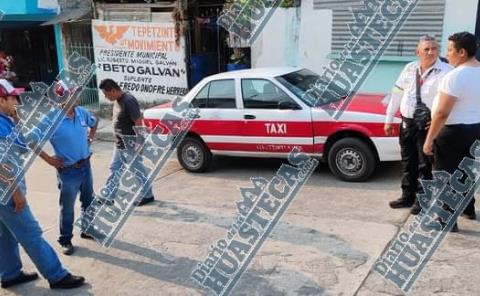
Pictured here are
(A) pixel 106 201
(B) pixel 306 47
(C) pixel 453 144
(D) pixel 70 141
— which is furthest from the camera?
(B) pixel 306 47

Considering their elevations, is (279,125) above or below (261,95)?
below

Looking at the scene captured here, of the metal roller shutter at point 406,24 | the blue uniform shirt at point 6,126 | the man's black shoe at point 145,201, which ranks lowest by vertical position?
the man's black shoe at point 145,201

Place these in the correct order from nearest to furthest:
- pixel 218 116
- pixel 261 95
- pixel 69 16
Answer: pixel 261 95
pixel 218 116
pixel 69 16

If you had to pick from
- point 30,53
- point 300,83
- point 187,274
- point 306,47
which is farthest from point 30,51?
point 187,274

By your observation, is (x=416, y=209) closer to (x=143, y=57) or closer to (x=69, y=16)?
(x=143, y=57)

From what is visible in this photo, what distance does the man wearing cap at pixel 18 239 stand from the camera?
3789 millimetres

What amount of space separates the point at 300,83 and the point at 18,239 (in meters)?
4.26

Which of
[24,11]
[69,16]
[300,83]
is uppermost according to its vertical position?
[24,11]

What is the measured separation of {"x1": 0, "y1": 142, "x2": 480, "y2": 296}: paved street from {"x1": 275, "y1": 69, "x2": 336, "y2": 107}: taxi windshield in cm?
109

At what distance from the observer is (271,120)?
22.1ft

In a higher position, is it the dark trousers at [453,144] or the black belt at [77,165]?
the dark trousers at [453,144]

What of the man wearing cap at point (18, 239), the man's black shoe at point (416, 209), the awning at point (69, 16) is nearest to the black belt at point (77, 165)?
the man wearing cap at point (18, 239)

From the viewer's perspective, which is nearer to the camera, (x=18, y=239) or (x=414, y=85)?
(x=18, y=239)

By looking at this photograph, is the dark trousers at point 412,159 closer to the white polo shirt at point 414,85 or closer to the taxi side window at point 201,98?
the white polo shirt at point 414,85
